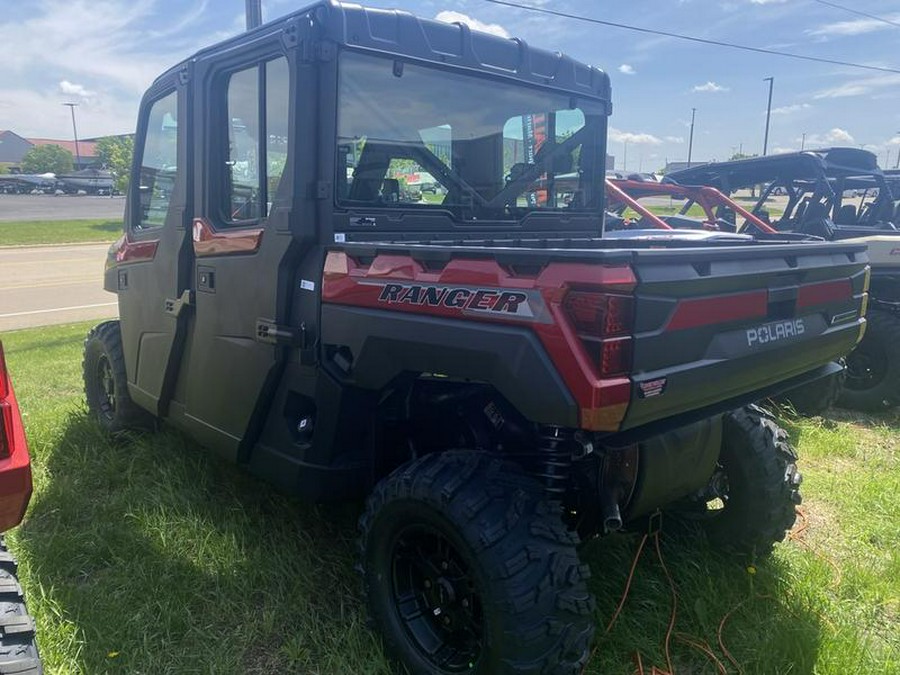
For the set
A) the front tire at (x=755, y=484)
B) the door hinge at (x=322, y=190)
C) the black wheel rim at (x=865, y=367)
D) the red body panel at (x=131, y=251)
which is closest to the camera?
the door hinge at (x=322, y=190)

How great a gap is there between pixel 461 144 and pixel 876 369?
190 inches

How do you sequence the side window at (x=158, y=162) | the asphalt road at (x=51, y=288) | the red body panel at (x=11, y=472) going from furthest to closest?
the asphalt road at (x=51, y=288)
the side window at (x=158, y=162)
the red body panel at (x=11, y=472)

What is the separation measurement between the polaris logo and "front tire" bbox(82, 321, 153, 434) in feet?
11.9

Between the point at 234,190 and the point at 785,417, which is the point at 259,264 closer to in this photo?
the point at 234,190

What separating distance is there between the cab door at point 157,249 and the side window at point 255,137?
344 mm

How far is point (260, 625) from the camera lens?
2914mm

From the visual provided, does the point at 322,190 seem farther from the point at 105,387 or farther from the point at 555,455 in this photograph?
the point at 105,387

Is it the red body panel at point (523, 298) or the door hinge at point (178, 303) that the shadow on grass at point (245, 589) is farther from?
the red body panel at point (523, 298)

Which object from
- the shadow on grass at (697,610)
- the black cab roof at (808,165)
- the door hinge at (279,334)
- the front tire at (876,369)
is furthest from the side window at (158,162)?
the black cab roof at (808,165)

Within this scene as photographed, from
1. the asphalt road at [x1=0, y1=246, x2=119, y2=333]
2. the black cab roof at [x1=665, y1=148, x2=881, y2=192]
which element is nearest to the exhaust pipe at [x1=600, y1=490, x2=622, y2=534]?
the black cab roof at [x1=665, y1=148, x2=881, y2=192]

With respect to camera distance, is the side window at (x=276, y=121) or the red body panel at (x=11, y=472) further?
the side window at (x=276, y=121)

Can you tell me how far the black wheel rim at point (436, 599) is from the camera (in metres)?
2.51

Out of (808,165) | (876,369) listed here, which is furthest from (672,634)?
(808,165)

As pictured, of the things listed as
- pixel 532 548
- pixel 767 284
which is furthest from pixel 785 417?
pixel 532 548
